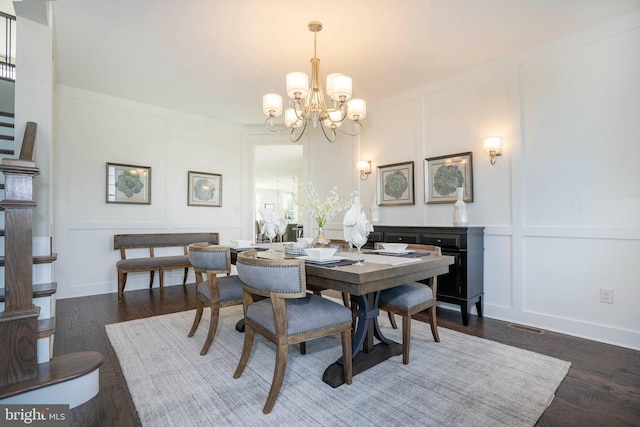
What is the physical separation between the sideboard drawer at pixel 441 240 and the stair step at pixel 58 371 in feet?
9.59

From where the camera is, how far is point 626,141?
251 centimetres

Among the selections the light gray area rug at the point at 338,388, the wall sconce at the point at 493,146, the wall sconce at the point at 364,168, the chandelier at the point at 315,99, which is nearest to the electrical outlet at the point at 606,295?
the light gray area rug at the point at 338,388

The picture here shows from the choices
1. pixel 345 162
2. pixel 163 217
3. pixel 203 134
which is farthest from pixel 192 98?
pixel 345 162

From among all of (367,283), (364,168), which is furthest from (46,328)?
(364,168)

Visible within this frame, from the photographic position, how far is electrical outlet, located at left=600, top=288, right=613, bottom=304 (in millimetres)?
2562

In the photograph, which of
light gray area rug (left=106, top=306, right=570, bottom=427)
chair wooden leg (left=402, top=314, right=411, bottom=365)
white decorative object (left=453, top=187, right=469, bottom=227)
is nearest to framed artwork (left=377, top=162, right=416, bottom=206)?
white decorative object (left=453, top=187, right=469, bottom=227)

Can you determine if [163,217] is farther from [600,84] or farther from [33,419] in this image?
[600,84]

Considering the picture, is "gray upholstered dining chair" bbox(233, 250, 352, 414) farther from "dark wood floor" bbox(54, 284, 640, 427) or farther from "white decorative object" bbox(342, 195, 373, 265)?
"dark wood floor" bbox(54, 284, 640, 427)

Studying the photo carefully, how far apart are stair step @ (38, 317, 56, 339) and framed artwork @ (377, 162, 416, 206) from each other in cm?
358

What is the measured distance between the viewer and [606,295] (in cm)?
258

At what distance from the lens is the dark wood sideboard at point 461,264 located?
3031 mm

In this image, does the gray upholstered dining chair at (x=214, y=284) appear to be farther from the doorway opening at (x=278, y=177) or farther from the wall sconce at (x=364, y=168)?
the wall sconce at (x=364, y=168)

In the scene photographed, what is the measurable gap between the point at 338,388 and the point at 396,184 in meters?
2.90

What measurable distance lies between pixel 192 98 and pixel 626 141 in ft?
15.7
